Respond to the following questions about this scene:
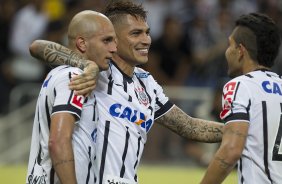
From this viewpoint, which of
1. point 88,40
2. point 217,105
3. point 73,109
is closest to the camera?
point 73,109

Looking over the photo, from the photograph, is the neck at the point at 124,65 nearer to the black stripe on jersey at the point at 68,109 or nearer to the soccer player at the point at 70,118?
the soccer player at the point at 70,118

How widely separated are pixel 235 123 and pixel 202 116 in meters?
5.79


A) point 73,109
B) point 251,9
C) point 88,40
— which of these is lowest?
point 251,9

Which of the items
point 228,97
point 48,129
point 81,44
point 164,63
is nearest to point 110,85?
point 81,44

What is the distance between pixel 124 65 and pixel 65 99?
3.12ft

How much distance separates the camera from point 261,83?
5609 millimetres

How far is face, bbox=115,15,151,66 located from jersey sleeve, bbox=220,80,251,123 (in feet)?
2.41

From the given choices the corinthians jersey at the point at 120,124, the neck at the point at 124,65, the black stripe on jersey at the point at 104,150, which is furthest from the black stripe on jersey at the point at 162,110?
the black stripe on jersey at the point at 104,150

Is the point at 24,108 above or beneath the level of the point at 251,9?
beneath

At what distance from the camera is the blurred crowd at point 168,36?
12484 mm

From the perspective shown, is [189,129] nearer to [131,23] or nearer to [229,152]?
[229,152]

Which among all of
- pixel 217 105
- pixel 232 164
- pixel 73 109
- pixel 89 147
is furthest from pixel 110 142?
pixel 217 105

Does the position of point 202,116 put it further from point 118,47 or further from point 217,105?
point 118,47

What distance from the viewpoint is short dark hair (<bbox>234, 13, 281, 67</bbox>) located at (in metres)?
5.70
